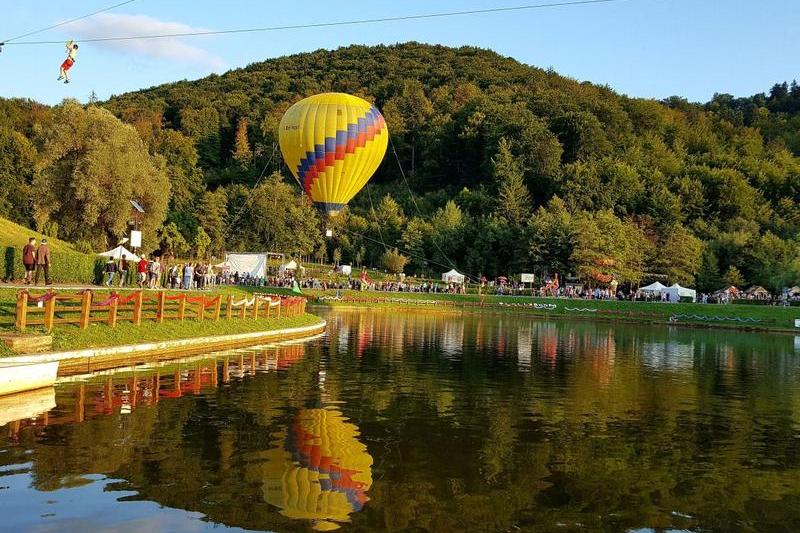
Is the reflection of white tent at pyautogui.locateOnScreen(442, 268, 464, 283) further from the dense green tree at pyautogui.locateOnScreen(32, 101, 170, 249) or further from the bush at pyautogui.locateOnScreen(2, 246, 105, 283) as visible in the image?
the bush at pyautogui.locateOnScreen(2, 246, 105, 283)

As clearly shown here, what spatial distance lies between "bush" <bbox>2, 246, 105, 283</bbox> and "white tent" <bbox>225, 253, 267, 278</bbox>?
46311 millimetres

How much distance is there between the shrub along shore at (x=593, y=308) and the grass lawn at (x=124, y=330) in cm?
3822

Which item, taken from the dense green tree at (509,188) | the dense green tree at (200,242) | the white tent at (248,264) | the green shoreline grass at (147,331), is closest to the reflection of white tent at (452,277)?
the white tent at (248,264)

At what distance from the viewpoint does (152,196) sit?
2355 inches

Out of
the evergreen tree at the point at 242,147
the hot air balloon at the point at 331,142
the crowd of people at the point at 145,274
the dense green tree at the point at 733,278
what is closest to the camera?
the crowd of people at the point at 145,274

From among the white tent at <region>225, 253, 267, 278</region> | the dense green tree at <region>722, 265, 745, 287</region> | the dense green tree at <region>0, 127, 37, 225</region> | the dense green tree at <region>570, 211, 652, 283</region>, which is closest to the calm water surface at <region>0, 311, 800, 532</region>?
the white tent at <region>225, 253, 267, 278</region>

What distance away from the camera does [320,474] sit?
10750mm

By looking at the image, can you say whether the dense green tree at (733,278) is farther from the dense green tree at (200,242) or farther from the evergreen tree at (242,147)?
the evergreen tree at (242,147)

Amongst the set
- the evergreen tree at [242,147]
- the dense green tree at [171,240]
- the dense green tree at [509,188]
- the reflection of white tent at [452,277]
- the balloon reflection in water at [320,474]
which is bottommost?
the balloon reflection in water at [320,474]

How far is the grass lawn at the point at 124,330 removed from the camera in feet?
67.6

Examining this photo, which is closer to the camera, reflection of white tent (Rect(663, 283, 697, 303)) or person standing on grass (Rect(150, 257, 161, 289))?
person standing on grass (Rect(150, 257, 161, 289))

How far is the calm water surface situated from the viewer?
917 centimetres

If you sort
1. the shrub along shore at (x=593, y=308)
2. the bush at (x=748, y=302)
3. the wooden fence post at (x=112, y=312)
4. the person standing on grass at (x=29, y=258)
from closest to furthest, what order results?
the wooden fence post at (x=112, y=312), the person standing on grass at (x=29, y=258), the shrub along shore at (x=593, y=308), the bush at (x=748, y=302)

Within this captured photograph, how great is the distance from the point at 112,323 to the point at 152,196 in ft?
126
